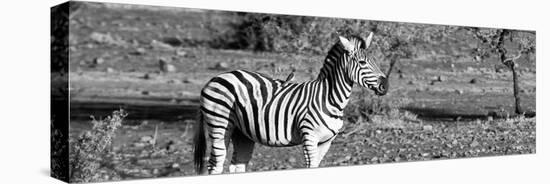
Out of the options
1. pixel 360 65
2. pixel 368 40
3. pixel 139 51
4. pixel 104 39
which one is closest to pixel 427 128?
pixel 368 40

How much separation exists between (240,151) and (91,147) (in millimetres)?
1908

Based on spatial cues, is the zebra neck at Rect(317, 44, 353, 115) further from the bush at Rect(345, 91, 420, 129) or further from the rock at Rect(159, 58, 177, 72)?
the rock at Rect(159, 58, 177, 72)

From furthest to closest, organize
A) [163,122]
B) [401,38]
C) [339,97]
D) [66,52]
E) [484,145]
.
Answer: [484,145], [401,38], [339,97], [163,122], [66,52]

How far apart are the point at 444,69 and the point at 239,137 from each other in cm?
354

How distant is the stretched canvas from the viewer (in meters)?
8.51

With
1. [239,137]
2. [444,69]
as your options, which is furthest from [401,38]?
[239,137]

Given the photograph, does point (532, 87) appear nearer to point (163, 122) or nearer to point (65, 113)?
point (163, 122)

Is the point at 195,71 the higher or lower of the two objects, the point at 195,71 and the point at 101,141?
the higher

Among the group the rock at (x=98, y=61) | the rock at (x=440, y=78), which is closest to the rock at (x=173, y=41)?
the rock at (x=98, y=61)

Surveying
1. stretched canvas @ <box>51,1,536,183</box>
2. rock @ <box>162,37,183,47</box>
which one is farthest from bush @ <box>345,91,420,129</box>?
rock @ <box>162,37,183,47</box>

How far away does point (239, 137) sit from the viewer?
31.2 feet

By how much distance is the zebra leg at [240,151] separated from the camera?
945 centimetres

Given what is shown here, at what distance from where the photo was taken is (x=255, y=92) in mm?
9445

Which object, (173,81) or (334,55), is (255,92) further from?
(334,55)
